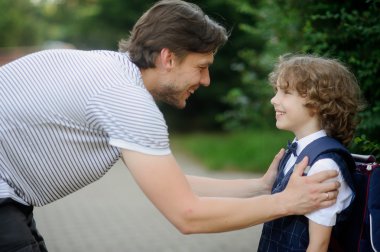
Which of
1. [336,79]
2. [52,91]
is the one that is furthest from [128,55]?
[336,79]

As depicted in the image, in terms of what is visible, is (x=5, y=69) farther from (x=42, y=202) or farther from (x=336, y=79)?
(x=336, y=79)


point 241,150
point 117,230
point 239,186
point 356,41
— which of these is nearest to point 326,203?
point 239,186

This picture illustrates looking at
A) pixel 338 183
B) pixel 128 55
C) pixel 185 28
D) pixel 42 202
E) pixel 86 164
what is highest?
pixel 185 28

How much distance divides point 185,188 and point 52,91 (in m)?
0.67

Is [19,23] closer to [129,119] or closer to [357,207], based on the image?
[129,119]

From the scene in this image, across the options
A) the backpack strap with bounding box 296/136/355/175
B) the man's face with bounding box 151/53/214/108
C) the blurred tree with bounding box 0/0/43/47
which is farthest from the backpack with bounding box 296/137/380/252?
the blurred tree with bounding box 0/0/43/47

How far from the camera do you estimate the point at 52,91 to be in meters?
2.25

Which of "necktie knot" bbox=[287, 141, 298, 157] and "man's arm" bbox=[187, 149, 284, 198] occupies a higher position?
"necktie knot" bbox=[287, 141, 298, 157]

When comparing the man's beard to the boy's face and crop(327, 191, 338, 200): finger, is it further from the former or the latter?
crop(327, 191, 338, 200): finger

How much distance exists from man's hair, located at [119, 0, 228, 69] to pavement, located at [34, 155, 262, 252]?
9.51ft

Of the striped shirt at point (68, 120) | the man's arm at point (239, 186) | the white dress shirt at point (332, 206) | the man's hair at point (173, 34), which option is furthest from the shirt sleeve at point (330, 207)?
the man's hair at point (173, 34)

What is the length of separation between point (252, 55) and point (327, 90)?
16.9 ft

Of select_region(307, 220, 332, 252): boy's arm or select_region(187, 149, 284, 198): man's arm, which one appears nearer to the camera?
select_region(307, 220, 332, 252): boy's arm

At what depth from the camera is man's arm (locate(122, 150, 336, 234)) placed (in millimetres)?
2123
